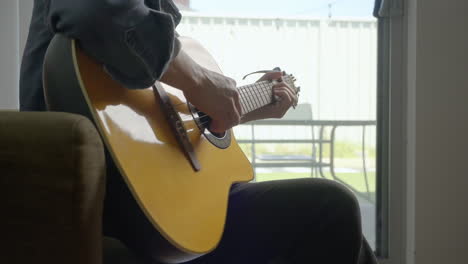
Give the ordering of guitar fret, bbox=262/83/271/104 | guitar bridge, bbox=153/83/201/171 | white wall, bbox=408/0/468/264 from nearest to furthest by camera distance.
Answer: guitar bridge, bbox=153/83/201/171, guitar fret, bbox=262/83/271/104, white wall, bbox=408/0/468/264

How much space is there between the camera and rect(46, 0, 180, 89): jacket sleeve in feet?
1.90

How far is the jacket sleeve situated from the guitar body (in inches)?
1.1

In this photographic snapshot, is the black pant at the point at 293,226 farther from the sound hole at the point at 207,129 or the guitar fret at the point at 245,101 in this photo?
the guitar fret at the point at 245,101

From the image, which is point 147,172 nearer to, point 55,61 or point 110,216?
point 110,216

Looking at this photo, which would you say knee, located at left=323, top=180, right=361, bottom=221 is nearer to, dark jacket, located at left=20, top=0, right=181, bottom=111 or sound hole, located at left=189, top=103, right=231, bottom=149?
sound hole, located at left=189, top=103, right=231, bottom=149

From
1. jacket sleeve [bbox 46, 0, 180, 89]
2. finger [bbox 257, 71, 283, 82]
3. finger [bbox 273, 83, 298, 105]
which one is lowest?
finger [bbox 273, 83, 298, 105]

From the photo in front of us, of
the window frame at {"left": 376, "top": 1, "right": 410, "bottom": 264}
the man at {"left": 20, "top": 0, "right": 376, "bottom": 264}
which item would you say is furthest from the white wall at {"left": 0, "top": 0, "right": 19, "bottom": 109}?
the window frame at {"left": 376, "top": 1, "right": 410, "bottom": 264}

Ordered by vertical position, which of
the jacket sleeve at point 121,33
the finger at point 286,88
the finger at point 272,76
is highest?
the jacket sleeve at point 121,33

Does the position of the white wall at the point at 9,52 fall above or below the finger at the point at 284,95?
above

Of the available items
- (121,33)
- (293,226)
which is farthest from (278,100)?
(121,33)

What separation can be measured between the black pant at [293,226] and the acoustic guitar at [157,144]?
0.21 feet

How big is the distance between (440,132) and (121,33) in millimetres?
1304

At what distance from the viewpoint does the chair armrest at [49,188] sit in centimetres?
50

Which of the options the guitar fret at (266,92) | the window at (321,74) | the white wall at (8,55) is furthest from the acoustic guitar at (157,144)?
the window at (321,74)
